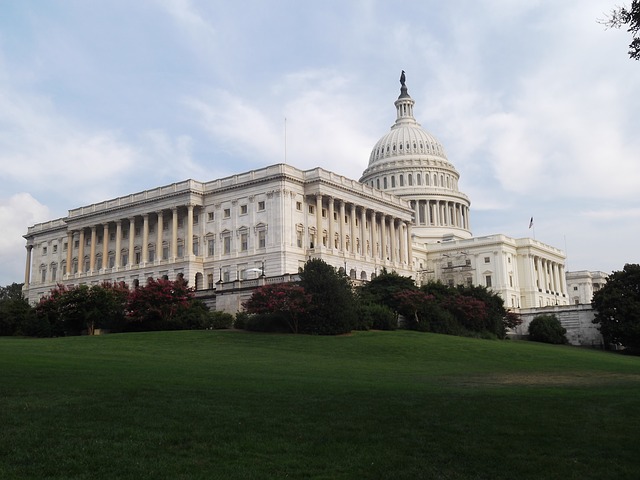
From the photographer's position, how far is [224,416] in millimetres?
17938

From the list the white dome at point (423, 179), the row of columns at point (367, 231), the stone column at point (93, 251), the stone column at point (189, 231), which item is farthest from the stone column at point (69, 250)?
the white dome at point (423, 179)

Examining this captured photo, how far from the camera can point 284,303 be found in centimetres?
6225

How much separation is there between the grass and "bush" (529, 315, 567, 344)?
6081cm

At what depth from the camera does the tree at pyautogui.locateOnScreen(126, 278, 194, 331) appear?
220ft

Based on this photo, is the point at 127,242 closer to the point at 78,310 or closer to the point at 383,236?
the point at 383,236

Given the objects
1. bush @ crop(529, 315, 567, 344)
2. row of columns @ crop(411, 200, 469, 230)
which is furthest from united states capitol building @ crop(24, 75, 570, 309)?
bush @ crop(529, 315, 567, 344)

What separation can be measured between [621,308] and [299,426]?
242 ft

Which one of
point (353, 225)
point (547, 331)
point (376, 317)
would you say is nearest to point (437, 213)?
point (353, 225)

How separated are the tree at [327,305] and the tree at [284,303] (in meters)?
0.79

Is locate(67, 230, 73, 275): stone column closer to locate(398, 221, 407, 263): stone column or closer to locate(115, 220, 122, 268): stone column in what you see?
locate(115, 220, 122, 268): stone column

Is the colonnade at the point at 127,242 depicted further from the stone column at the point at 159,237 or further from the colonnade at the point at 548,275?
the colonnade at the point at 548,275

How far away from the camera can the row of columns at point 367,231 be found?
96688 millimetres

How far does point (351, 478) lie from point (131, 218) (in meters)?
98.4

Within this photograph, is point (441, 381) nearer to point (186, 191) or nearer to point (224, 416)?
point (224, 416)
